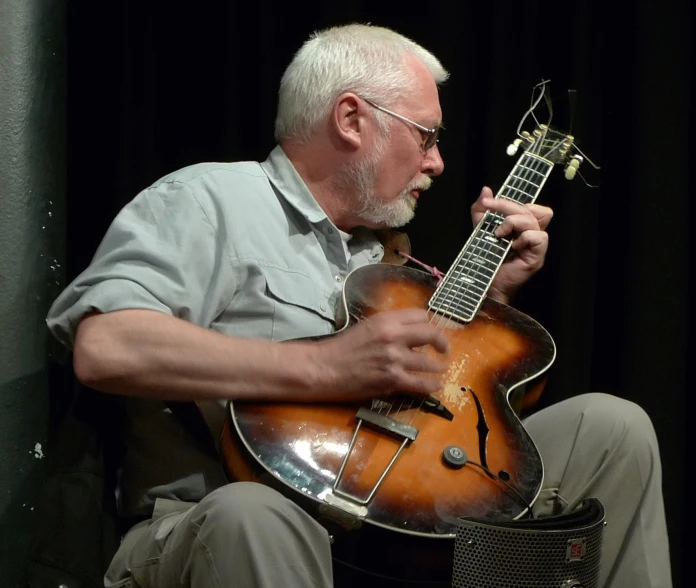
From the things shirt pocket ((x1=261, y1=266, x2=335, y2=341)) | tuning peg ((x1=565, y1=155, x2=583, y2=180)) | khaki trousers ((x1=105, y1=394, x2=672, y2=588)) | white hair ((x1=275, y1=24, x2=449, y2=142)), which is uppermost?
white hair ((x1=275, y1=24, x2=449, y2=142))

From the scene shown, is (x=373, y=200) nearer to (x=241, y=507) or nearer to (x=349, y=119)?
(x=349, y=119)

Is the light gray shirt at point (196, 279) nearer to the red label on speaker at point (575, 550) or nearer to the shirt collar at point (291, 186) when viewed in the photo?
the shirt collar at point (291, 186)

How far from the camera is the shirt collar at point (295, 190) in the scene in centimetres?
163

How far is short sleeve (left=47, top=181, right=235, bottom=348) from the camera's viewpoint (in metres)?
1.31

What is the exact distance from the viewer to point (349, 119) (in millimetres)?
1727

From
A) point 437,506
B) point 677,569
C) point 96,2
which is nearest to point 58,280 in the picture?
point 96,2

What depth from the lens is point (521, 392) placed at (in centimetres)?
152

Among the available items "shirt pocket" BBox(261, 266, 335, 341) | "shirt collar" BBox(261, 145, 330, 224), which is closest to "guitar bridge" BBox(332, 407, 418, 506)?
"shirt pocket" BBox(261, 266, 335, 341)

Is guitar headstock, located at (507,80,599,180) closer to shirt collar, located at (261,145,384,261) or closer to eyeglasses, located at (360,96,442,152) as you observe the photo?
eyeglasses, located at (360,96,442,152)

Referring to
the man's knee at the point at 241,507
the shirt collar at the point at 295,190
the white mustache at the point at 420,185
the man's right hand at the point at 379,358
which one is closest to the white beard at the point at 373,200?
the white mustache at the point at 420,185

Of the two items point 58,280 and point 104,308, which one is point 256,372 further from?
point 58,280

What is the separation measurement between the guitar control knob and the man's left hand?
54 centimetres

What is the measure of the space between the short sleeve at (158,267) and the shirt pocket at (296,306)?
80 mm

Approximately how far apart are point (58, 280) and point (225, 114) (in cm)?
64
